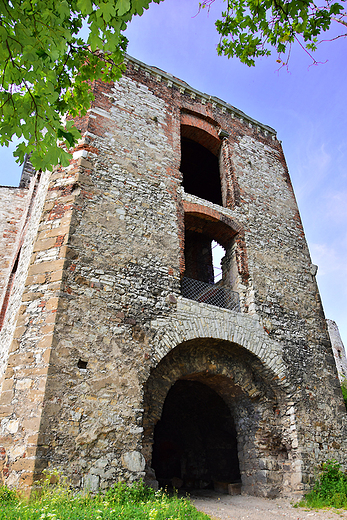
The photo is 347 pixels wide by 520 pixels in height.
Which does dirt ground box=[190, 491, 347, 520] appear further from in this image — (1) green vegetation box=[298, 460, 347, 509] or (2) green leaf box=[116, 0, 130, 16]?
(2) green leaf box=[116, 0, 130, 16]

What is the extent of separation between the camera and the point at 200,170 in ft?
39.9

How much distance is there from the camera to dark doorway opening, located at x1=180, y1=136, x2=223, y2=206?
37.9 feet

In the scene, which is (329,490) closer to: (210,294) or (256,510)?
(256,510)

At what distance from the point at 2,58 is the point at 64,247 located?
11.0 feet

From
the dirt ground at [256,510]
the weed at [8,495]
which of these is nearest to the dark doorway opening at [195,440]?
the dirt ground at [256,510]

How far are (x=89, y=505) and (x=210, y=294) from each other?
16.8 feet

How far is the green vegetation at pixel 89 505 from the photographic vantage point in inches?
146

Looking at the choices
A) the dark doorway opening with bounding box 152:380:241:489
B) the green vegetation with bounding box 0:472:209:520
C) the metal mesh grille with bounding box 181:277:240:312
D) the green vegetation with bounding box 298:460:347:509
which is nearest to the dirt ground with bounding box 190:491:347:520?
the green vegetation with bounding box 298:460:347:509

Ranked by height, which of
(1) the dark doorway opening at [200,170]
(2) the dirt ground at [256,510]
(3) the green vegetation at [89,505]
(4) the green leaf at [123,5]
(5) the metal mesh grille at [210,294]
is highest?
(1) the dark doorway opening at [200,170]

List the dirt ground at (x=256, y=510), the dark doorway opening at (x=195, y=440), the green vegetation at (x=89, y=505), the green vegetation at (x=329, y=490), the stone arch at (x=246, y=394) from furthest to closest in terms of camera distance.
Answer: the dark doorway opening at (x=195, y=440), the stone arch at (x=246, y=394), the green vegetation at (x=329, y=490), the dirt ground at (x=256, y=510), the green vegetation at (x=89, y=505)

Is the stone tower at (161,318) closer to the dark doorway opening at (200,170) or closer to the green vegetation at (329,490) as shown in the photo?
the green vegetation at (329,490)

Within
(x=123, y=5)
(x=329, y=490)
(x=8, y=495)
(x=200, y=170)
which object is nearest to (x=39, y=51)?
(x=123, y=5)

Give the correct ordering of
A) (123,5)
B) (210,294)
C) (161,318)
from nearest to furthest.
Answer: (123,5) < (161,318) < (210,294)

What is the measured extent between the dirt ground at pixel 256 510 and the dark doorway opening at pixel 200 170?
27.5ft
